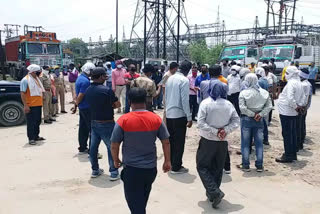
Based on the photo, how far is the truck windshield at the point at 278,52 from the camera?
1775cm

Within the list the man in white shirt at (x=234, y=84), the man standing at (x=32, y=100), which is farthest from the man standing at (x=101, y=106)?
the man in white shirt at (x=234, y=84)

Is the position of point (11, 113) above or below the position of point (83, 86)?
below

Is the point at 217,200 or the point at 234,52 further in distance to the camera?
the point at 234,52

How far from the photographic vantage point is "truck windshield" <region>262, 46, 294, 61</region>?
17750mm

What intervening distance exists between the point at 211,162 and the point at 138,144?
1471 millimetres

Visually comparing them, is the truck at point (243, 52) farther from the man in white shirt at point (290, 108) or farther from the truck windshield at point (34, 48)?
the man in white shirt at point (290, 108)

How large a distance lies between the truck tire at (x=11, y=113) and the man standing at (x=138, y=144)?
675 cm

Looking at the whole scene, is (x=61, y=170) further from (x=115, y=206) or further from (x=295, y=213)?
(x=295, y=213)

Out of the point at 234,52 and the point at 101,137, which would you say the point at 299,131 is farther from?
the point at 234,52

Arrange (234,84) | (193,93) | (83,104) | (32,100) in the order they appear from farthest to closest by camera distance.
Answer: (193,93)
(234,84)
(32,100)
(83,104)

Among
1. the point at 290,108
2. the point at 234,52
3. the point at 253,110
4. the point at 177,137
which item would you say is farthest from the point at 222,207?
the point at 234,52

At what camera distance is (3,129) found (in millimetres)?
8336

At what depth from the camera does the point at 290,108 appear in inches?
212

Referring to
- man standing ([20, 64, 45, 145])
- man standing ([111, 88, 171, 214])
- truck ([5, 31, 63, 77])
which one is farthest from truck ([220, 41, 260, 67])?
man standing ([111, 88, 171, 214])
